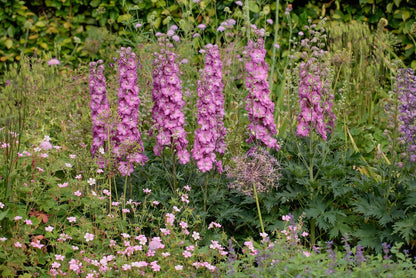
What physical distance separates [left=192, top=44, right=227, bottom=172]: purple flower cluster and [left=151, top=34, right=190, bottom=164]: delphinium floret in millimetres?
157

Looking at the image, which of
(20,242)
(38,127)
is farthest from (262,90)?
(38,127)

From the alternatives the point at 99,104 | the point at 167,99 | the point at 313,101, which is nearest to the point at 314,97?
the point at 313,101

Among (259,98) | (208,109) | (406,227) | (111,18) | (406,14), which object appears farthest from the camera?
(111,18)

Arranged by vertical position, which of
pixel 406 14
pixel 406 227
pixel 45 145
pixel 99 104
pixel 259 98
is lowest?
pixel 406 227

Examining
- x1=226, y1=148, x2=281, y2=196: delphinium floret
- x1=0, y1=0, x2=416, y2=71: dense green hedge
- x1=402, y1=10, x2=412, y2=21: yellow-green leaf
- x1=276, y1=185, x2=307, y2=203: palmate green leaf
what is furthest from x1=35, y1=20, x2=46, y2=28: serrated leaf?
x1=276, y1=185, x2=307, y2=203: palmate green leaf

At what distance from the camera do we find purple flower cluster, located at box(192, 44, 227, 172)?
13.1 ft

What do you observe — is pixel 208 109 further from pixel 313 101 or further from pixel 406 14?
pixel 406 14

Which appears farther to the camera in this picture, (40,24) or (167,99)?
(40,24)

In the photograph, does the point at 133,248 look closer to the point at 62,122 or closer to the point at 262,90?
the point at 262,90

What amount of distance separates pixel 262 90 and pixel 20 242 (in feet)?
6.95

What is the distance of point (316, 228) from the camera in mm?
4402

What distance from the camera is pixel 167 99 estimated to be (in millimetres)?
4094

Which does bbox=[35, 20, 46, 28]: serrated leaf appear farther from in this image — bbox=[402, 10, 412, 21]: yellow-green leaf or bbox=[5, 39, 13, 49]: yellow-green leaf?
bbox=[402, 10, 412, 21]: yellow-green leaf

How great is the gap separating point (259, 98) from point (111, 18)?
4429 millimetres
